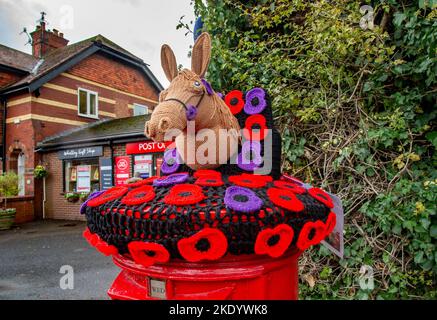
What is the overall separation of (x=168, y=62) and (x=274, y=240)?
78 centimetres

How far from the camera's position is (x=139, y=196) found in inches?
38.8


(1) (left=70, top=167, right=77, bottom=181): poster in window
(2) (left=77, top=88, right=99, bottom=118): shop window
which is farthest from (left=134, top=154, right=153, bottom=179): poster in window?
(2) (left=77, top=88, right=99, bottom=118): shop window

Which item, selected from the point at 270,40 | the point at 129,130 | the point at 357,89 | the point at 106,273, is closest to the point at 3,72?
the point at 129,130

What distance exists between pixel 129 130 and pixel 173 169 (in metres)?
8.44

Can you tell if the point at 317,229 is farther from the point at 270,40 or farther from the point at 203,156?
the point at 270,40

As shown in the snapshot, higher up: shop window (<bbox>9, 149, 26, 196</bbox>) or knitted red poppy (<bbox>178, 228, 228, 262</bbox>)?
shop window (<bbox>9, 149, 26, 196</bbox>)

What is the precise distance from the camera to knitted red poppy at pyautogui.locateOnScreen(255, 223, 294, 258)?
2.95 ft

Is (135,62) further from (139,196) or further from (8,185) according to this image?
(139,196)

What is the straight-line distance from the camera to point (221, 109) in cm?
122

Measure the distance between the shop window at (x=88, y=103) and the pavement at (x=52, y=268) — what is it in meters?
5.60

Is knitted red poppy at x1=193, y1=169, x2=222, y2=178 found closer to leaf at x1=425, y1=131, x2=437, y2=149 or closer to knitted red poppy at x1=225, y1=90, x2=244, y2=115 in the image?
knitted red poppy at x1=225, y1=90, x2=244, y2=115

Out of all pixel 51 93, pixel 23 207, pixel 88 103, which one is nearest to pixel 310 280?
pixel 23 207

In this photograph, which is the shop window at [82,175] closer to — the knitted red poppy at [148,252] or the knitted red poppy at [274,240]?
the knitted red poppy at [148,252]

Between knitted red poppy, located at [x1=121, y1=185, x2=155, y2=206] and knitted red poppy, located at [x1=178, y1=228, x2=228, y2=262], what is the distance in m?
0.19
